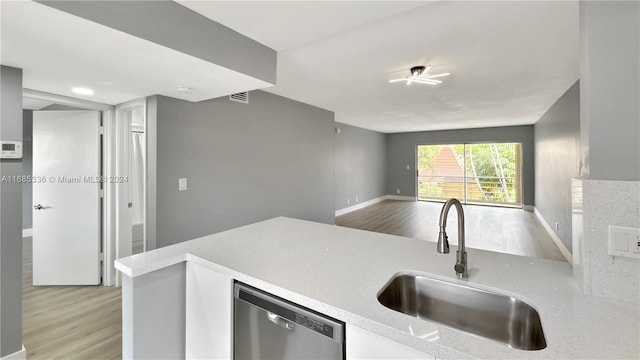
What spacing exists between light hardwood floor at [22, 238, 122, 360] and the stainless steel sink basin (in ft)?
7.04

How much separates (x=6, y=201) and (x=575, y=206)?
3.31 meters

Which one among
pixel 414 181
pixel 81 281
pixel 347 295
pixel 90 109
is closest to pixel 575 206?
pixel 347 295

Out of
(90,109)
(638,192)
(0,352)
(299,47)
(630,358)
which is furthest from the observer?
(90,109)

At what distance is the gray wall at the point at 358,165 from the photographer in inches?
289

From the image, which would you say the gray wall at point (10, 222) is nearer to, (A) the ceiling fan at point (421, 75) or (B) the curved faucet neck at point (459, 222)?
(B) the curved faucet neck at point (459, 222)

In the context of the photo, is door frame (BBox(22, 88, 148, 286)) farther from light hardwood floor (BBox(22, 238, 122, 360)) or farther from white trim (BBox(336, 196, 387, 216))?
white trim (BBox(336, 196, 387, 216))

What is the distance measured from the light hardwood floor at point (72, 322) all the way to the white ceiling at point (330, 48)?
2.05 metres

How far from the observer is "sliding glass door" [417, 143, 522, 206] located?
8.72 m

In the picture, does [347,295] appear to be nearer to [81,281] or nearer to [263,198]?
[263,198]

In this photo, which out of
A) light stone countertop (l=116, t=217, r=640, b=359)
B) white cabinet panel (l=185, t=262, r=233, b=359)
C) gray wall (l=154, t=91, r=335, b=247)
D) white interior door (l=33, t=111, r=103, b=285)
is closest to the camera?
light stone countertop (l=116, t=217, r=640, b=359)

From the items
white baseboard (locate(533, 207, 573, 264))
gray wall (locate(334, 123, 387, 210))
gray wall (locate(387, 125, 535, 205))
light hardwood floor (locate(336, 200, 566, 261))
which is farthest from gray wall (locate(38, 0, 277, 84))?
gray wall (locate(387, 125, 535, 205))

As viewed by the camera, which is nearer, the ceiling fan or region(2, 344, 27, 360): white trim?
region(2, 344, 27, 360): white trim

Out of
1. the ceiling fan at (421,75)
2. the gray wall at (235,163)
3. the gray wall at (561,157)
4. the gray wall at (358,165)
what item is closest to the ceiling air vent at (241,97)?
the gray wall at (235,163)

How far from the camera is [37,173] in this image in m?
3.17
